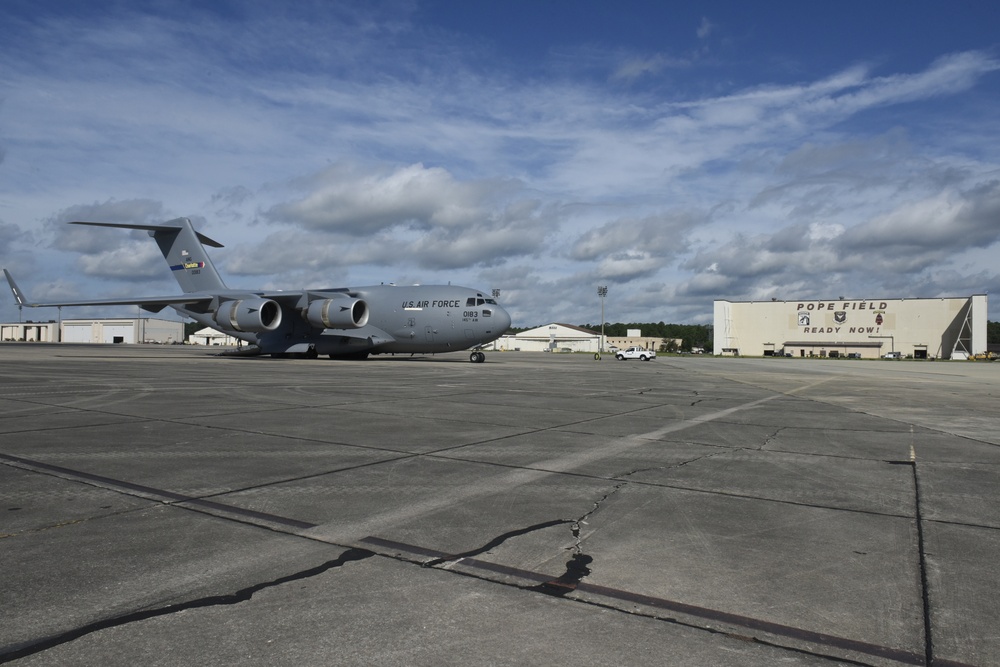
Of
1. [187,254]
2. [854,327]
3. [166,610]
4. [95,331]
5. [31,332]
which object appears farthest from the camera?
[31,332]

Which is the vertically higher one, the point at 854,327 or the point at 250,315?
the point at 854,327

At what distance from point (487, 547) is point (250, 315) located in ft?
104

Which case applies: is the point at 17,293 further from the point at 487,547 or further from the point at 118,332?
the point at 118,332

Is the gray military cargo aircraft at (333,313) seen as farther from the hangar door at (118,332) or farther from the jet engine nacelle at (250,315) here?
the hangar door at (118,332)

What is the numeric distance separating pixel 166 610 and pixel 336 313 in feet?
103

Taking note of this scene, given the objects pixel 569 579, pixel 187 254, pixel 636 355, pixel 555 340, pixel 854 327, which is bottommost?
pixel 569 579

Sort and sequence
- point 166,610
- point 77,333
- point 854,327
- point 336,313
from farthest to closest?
1. point 77,333
2. point 854,327
3. point 336,313
4. point 166,610

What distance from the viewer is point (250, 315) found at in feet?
109

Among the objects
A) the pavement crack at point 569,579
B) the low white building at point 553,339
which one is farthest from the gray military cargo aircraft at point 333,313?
the low white building at point 553,339

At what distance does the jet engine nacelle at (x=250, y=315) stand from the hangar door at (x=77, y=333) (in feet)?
278

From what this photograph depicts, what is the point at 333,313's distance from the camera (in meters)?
33.8

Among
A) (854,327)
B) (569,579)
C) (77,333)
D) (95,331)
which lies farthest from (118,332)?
(569,579)

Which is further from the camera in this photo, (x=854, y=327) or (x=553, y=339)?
(x=553, y=339)

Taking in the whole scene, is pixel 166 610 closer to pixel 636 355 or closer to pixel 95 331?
pixel 636 355
